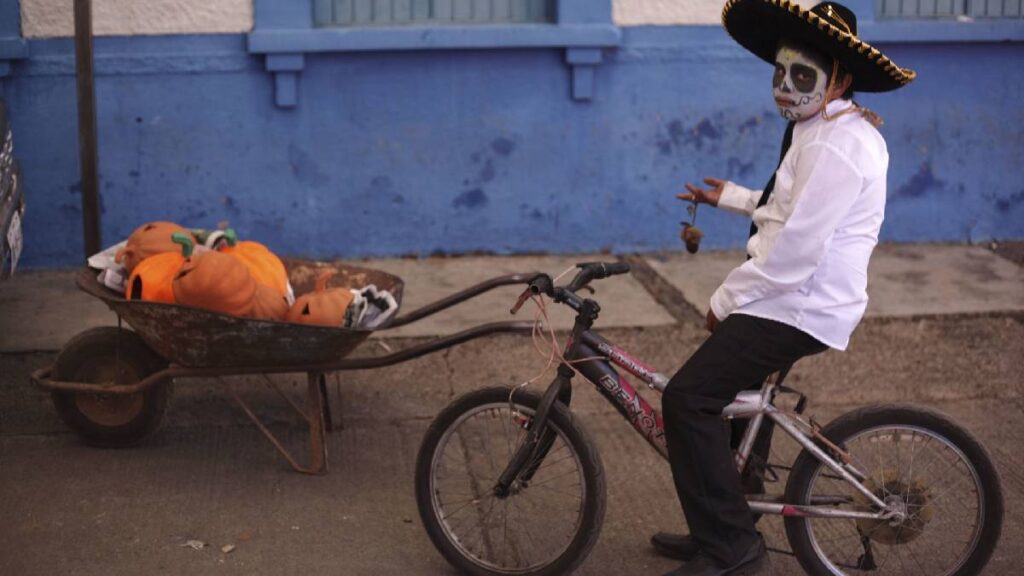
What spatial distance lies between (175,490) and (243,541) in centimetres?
51

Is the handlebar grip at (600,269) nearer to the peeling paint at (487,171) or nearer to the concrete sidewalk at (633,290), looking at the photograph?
the concrete sidewalk at (633,290)

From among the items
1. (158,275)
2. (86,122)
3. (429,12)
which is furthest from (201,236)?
(429,12)

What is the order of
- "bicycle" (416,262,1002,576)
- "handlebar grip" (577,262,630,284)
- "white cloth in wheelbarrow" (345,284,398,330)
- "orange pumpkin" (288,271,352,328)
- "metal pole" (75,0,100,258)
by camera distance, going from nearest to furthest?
"bicycle" (416,262,1002,576) < "handlebar grip" (577,262,630,284) < "orange pumpkin" (288,271,352,328) < "white cloth in wheelbarrow" (345,284,398,330) < "metal pole" (75,0,100,258)

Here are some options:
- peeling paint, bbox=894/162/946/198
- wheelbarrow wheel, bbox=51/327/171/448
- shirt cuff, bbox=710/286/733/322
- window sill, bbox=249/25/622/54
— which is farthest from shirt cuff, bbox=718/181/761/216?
peeling paint, bbox=894/162/946/198

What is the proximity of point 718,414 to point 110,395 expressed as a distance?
243 cm

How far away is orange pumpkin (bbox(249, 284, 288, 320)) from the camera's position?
503cm

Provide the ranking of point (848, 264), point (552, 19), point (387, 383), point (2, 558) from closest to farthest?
1. point (848, 264)
2. point (2, 558)
3. point (387, 383)
4. point (552, 19)

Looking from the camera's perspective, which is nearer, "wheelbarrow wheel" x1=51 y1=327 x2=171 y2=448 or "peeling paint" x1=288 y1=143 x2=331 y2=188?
"wheelbarrow wheel" x1=51 y1=327 x2=171 y2=448

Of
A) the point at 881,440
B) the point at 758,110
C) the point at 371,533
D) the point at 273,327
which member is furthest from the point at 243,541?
the point at 758,110

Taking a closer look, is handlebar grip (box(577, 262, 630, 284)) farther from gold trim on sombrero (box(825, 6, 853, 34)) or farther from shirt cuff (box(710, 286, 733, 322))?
gold trim on sombrero (box(825, 6, 853, 34))

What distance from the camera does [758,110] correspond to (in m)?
8.11

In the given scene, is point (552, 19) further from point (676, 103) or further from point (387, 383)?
point (387, 383)

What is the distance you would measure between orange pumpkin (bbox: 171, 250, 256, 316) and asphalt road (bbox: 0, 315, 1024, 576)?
0.75 meters

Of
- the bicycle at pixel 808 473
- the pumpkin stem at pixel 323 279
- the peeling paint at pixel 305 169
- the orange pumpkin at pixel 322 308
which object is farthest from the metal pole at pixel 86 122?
the bicycle at pixel 808 473
